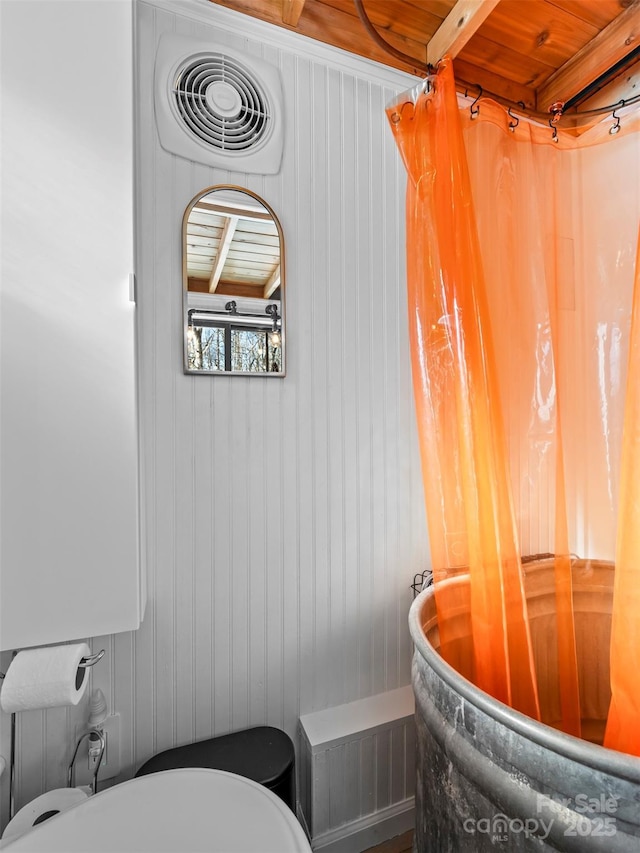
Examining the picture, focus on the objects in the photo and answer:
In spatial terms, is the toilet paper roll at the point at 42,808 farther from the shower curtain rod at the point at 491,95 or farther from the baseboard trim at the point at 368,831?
the shower curtain rod at the point at 491,95

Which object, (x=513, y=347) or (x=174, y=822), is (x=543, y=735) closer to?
(x=174, y=822)

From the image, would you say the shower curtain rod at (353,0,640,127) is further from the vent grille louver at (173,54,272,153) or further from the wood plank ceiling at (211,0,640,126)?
the vent grille louver at (173,54,272,153)

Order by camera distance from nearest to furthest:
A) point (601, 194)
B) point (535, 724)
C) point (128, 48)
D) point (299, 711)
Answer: point (535, 724) < point (128, 48) < point (601, 194) < point (299, 711)

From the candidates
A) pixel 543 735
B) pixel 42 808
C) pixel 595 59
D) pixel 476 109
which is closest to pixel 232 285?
pixel 476 109

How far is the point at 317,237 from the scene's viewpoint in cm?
133

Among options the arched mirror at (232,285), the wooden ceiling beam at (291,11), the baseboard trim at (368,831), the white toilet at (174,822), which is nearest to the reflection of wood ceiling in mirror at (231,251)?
the arched mirror at (232,285)

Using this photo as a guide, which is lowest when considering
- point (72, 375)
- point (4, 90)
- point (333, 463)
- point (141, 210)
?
point (333, 463)

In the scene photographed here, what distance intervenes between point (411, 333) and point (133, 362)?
656mm

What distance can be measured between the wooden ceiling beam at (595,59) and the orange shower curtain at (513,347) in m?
0.53

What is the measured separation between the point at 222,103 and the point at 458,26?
763 mm

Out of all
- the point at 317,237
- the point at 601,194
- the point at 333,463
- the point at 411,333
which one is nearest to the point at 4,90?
the point at 317,237

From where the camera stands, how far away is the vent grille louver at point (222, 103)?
1.18 m

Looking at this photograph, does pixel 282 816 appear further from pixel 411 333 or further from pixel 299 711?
pixel 411 333

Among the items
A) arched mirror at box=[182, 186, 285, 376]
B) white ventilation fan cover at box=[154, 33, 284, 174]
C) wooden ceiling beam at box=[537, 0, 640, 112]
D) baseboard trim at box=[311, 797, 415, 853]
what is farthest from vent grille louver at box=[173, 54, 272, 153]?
baseboard trim at box=[311, 797, 415, 853]
